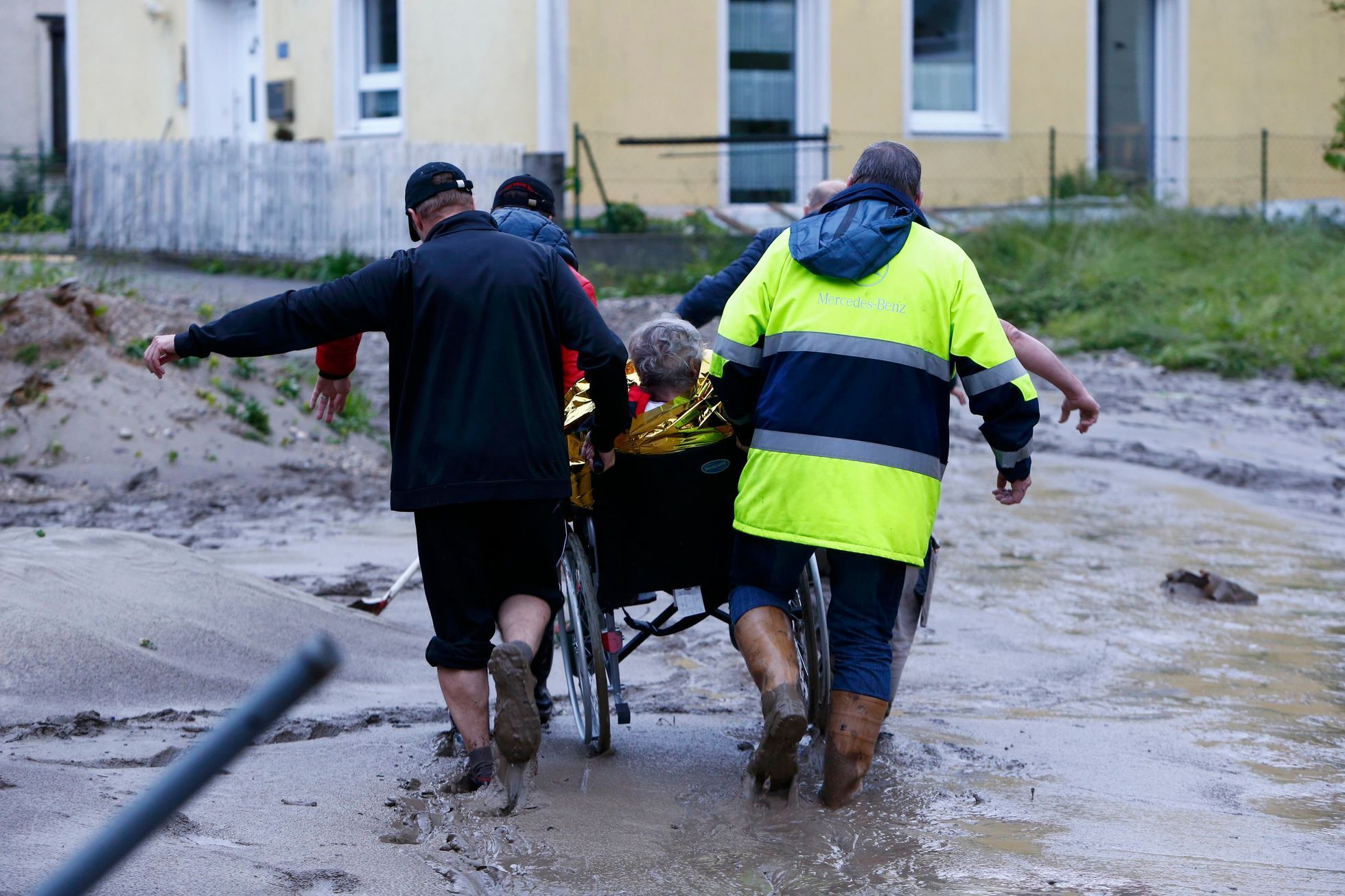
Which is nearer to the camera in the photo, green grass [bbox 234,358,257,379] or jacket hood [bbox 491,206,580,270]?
jacket hood [bbox 491,206,580,270]

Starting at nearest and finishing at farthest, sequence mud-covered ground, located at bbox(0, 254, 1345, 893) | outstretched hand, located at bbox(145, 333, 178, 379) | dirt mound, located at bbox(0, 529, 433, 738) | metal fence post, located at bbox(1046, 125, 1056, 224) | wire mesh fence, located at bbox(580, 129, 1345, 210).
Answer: mud-covered ground, located at bbox(0, 254, 1345, 893) < outstretched hand, located at bbox(145, 333, 178, 379) < dirt mound, located at bbox(0, 529, 433, 738) < wire mesh fence, located at bbox(580, 129, 1345, 210) < metal fence post, located at bbox(1046, 125, 1056, 224)

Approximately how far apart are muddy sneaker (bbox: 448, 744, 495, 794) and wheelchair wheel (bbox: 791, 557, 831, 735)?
97cm

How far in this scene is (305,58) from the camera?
1783 centimetres

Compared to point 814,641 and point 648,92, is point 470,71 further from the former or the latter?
point 814,641

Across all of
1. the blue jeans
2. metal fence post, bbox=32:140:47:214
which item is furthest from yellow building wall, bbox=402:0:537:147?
the blue jeans

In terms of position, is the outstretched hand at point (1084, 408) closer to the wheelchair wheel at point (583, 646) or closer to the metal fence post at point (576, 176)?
the wheelchair wheel at point (583, 646)

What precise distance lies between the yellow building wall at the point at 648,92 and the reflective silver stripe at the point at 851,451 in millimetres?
12481

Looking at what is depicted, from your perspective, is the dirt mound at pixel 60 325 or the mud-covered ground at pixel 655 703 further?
the dirt mound at pixel 60 325

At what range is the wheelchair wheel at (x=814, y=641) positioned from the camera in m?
4.36

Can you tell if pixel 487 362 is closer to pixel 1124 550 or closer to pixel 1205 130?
pixel 1124 550

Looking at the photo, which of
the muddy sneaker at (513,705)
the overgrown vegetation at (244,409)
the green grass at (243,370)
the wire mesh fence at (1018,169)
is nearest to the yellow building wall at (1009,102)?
the wire mesh fence at (1018,169)

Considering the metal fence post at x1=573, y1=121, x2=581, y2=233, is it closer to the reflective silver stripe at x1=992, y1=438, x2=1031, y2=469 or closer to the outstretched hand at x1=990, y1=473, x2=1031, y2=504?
the outstretched hand at x1=990, y1=473, x2=1031, y2=504

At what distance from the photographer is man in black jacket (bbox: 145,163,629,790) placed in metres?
4.09

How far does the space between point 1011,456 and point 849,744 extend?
3.13 ft
